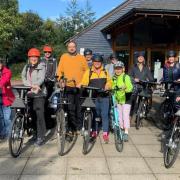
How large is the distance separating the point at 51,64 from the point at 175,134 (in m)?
4.03

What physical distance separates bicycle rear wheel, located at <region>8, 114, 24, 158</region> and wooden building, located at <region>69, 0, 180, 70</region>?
35.2ft

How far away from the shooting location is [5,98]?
8289 millimetres

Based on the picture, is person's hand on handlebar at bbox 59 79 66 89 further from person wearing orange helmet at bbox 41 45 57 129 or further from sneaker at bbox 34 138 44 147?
sneaker at bbox 34 138 44 147

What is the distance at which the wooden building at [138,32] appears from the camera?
17.8 m

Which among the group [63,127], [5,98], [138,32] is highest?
[138,32]

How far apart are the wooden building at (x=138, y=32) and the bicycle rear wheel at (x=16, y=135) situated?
1073 centimetres

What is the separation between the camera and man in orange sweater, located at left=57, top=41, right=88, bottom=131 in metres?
8.30

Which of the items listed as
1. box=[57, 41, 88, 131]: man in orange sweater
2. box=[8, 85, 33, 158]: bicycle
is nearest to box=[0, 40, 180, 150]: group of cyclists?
box=[57, 41, 88, 131]: man in orange sweater

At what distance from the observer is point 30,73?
308 inches

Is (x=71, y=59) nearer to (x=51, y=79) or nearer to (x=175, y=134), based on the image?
(x=51, y=79)

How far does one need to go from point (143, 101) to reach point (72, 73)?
7.66ft

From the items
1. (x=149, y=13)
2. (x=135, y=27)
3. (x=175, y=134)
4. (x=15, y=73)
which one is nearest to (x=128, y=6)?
(x=135, y=27)

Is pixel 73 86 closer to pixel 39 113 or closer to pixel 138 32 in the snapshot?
pixel 39 113

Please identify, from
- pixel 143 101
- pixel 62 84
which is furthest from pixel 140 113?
pixel 62 84
